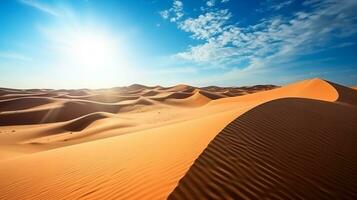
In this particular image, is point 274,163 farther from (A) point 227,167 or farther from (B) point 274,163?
(A) point 227,167

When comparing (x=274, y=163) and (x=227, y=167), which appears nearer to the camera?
(x=227, y=167)

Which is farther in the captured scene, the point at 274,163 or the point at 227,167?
the point at 274,163

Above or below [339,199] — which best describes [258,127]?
above

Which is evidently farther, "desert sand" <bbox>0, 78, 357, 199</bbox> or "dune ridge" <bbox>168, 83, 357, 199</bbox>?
"desert sand" <bbox>0, 78, 357, 199</bbox>

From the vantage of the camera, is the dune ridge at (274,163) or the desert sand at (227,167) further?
the desert sand at (227,167)

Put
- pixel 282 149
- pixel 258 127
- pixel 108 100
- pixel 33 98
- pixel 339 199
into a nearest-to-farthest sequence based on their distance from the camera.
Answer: pixel 339 199 < pixel 282 149 < pixel 258 127 < pixel 33 98 < pixel 108 100

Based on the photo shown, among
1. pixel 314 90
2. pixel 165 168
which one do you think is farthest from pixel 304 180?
pixel 314 90

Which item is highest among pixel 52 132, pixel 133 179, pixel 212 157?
pixel 212 157

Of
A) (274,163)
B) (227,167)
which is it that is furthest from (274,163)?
(227,167)

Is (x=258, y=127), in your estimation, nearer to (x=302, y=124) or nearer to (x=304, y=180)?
(x=302, y=124)

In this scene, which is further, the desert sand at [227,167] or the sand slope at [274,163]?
the desert sand at [227,167]

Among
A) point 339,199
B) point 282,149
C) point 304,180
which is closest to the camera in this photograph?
point 339,199

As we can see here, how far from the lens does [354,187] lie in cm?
542

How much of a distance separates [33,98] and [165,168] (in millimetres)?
46381
